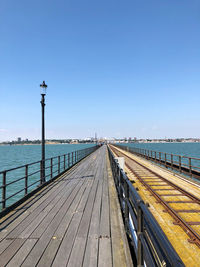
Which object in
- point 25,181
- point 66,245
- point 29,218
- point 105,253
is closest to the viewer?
point 105,253

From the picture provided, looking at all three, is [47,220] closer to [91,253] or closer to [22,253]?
[22,253]

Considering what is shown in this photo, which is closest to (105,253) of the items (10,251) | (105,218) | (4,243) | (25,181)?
(105,218)

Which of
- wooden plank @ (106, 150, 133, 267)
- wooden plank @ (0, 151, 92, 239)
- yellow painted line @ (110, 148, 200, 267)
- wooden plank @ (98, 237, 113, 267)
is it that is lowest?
yellow painted line @ (110, 148, 200, 267)

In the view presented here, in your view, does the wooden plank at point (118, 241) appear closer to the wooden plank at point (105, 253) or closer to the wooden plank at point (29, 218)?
the wooden plank at point (105, 253)

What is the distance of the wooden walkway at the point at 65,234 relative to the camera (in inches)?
109

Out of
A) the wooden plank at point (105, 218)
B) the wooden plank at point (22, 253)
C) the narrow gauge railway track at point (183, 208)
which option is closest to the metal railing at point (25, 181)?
the wooden plank at point (22, 253)

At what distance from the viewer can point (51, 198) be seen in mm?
5812

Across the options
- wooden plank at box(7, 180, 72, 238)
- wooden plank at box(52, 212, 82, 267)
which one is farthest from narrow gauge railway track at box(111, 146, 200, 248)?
wooden plank at box(7, 180, 72, 238)

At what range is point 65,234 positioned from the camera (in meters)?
3.48

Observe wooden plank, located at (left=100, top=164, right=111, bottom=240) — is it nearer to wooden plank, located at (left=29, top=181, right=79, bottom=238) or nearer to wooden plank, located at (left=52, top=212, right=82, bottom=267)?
wooden plank, located at (left=52, top=212, right=82, bottom=267)

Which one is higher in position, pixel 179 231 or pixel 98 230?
pixel 98 230

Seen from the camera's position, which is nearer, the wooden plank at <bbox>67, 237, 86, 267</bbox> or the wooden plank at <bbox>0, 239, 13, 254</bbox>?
the wooden plank at <bbox>67, 237, 86, 267</bbox>

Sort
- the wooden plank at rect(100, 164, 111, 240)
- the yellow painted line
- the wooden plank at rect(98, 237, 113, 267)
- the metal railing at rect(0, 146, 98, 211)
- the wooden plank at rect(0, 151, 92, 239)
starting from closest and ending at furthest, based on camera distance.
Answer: the wooden plank at rect(98, 237, 113, 267), the yellow painted line, the wooden plank at rect(100, 164, 111, 240), the wooden plank at rect(0, 151, 92, 239), the metal railing at rect(0, 146, 98, 211)

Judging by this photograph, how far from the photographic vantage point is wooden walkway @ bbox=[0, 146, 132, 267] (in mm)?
2760
